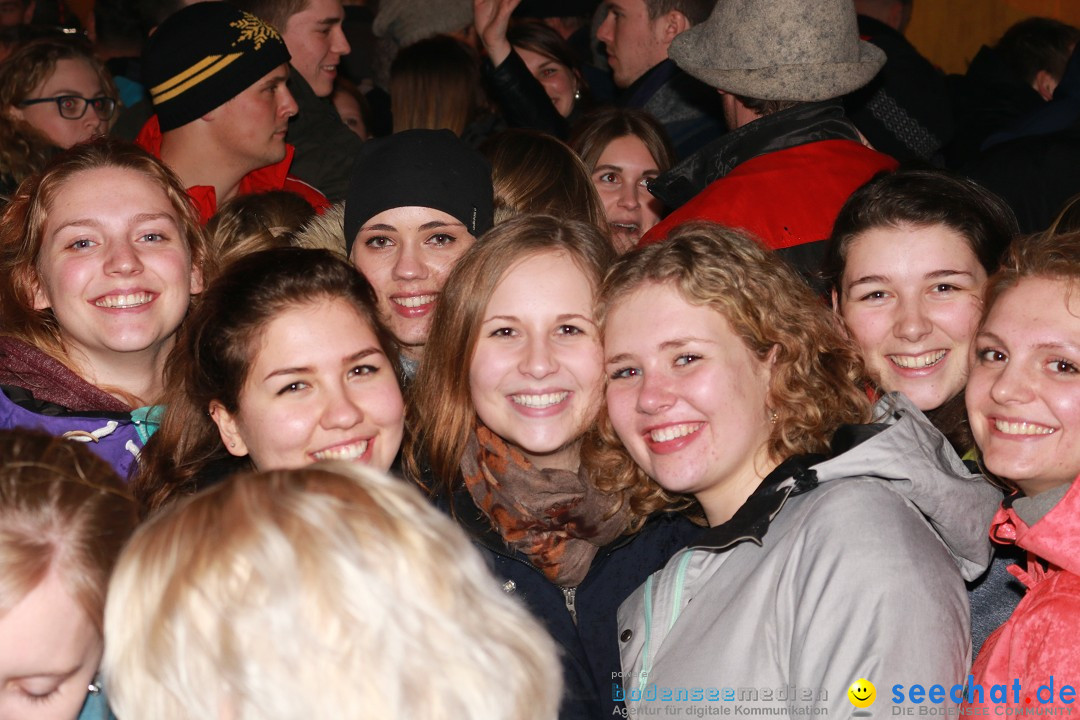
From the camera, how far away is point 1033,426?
8.46 feet

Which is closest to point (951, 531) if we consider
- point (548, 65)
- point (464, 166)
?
point (464, 166)

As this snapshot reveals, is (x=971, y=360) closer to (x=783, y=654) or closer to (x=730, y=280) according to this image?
(x=730, y=280)

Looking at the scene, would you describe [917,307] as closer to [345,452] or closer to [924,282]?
[924,282]

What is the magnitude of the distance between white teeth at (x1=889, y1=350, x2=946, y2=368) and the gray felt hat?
3.71 ft

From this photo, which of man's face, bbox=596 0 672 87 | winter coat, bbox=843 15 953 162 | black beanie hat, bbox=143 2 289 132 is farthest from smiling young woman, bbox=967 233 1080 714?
black beanie hat, bbox=143 2 289 132

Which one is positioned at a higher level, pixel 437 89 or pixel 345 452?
pixel 437 89

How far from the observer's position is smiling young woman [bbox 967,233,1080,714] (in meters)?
2.39

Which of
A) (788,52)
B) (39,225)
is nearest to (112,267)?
(39,225)

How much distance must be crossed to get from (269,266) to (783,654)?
171cm

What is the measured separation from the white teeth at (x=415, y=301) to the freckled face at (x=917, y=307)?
1.40 meters

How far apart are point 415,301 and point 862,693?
2130 millimetres

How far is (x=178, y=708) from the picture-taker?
1.61 meters

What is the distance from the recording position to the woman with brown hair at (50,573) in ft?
6.36

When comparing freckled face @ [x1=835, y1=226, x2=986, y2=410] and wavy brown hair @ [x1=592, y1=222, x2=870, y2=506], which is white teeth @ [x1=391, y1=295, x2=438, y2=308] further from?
freckled face @ [x1=835, y1=226, x2=986, y2=410]
